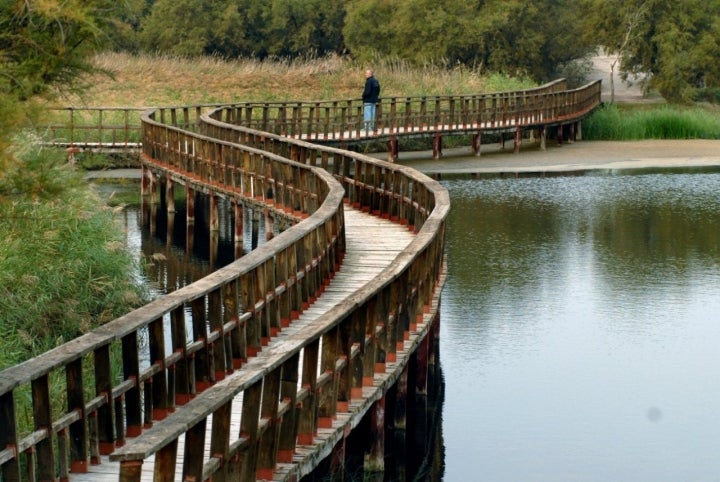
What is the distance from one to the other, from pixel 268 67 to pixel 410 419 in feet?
129

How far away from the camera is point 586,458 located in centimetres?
1505

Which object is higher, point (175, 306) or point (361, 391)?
point (175, 306)

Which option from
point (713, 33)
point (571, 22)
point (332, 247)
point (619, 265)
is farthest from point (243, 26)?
point (332, 247)

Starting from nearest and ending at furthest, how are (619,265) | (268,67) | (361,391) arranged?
1. (361,391)
2. (619,265)
3. (268,67)

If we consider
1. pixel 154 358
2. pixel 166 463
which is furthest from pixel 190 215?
pixel 166 463

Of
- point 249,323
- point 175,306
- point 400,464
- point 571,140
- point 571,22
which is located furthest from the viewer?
point 571,22

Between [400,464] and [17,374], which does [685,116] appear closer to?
[400,464]

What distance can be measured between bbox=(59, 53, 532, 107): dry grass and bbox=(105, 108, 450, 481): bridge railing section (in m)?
32.2

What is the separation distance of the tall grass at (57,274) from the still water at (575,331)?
1.36 meters

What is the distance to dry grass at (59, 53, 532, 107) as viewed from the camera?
4856 cm

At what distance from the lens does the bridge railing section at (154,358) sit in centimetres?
899

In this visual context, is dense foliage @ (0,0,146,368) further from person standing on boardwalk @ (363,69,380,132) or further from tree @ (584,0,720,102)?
tree @ (584,0,720,102)

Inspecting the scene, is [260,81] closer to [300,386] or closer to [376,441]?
[376,441]

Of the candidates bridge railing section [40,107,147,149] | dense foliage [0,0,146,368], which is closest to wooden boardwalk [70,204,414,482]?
dense foliage [0,0,146,368]
